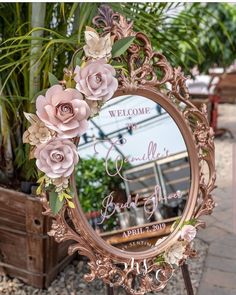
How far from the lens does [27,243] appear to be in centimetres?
151

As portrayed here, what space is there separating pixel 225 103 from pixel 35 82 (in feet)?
13.6

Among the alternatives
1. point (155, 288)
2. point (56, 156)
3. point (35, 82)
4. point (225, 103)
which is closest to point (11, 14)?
point (35, 82)

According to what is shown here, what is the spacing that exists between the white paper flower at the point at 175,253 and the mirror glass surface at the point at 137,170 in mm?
43

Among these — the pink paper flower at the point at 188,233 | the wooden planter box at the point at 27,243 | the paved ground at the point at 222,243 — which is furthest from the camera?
the paved ground at the point at 222,243

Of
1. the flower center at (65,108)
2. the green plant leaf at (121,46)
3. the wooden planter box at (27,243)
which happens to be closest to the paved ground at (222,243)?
the wooden planter box at (27,243)

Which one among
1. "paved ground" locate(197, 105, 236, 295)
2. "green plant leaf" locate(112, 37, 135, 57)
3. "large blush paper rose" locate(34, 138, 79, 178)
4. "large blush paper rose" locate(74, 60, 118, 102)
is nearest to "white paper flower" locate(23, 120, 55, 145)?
"large blush paper rose" locate(34, 138, 79, 178)

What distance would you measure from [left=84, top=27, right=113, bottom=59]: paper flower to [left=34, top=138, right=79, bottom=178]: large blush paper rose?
8.9 inches

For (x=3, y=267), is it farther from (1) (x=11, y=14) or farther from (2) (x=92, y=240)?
(1) (x=11, y=14)

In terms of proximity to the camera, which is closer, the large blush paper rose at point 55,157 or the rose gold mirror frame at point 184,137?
the large blush paper rose at point 55,157

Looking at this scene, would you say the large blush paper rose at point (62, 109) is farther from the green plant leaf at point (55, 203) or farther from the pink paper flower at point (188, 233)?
the pink paper flower at point (188, 233)

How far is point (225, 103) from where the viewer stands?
5.20 m

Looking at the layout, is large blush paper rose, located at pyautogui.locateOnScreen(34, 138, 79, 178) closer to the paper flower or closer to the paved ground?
the paper flower

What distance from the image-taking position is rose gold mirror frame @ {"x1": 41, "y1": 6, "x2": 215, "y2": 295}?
1.12 metres

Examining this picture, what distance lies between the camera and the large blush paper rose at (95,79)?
102 cm
